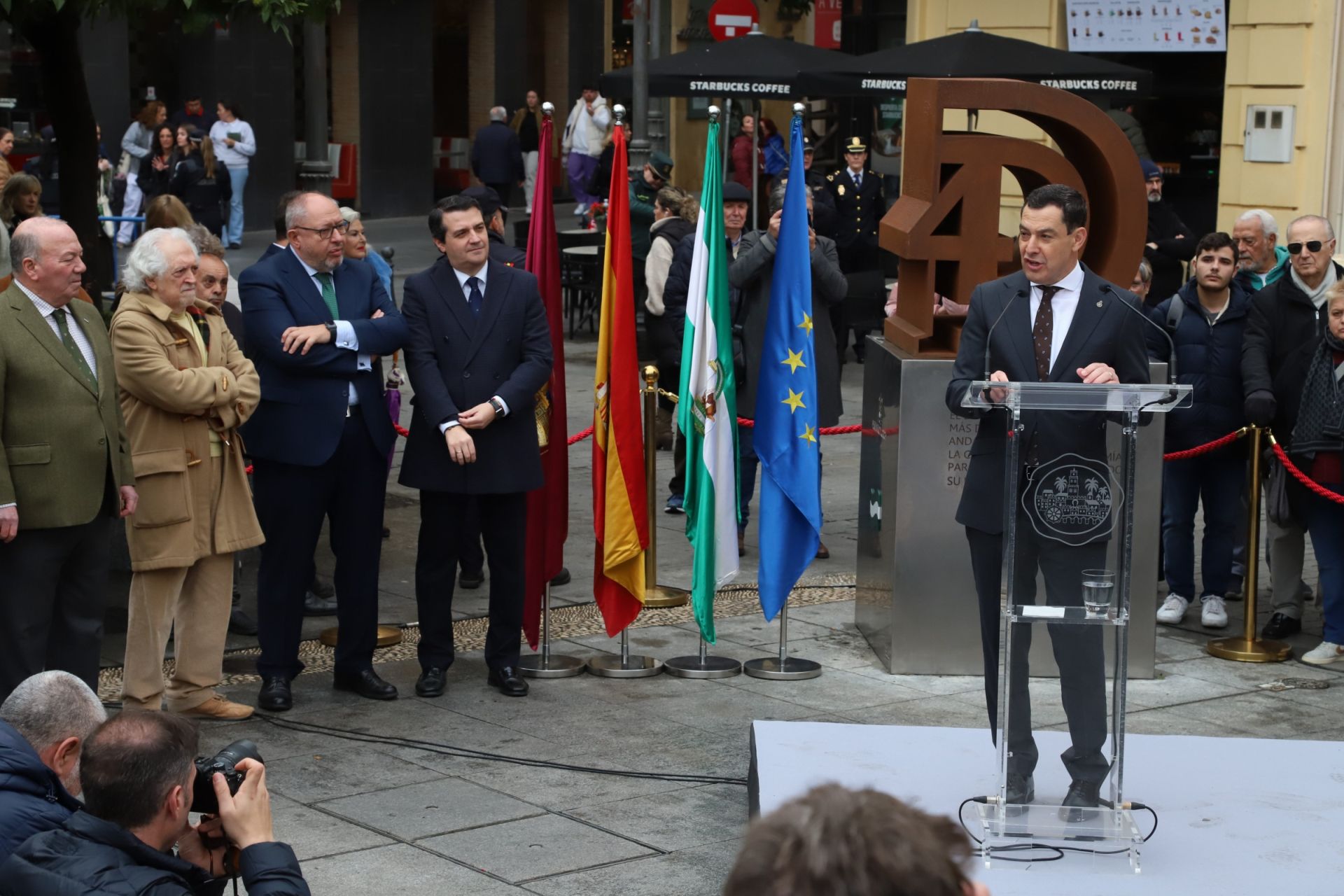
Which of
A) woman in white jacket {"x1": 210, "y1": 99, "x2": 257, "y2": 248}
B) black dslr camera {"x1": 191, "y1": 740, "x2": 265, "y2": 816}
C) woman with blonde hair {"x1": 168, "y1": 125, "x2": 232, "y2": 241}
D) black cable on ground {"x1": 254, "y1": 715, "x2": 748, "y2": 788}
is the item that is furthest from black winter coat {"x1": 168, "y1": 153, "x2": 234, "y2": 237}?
black dslr camera {"x1": 191, "y1": 740, "x2": 265, "y2": 816}

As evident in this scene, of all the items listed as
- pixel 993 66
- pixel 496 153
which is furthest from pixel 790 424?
pixel 496 153

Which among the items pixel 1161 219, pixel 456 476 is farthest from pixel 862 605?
pixel 1161 219

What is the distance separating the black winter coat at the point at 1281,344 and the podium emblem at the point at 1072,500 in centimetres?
335

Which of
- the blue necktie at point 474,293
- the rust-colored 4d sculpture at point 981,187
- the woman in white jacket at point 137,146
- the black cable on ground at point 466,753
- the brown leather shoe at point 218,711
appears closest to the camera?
the black cable on ground at point 466,753

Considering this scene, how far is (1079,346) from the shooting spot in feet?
18.0

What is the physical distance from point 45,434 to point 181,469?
2.30ft

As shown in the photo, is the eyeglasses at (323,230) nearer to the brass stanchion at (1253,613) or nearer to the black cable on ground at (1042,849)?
the black cable on ground at (1042,849)

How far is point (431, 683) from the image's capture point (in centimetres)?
738

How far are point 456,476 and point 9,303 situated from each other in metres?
1.91

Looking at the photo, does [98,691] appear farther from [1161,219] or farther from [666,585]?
[1161,219]

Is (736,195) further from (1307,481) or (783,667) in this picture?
(1307,481)

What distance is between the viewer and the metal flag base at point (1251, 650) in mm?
8164

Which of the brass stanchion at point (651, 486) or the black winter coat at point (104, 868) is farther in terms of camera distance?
the brass stanchion at point (651, 486)

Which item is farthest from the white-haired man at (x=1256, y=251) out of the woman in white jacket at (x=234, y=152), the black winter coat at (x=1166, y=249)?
the woman in white jacket at (x=234, y=152)
